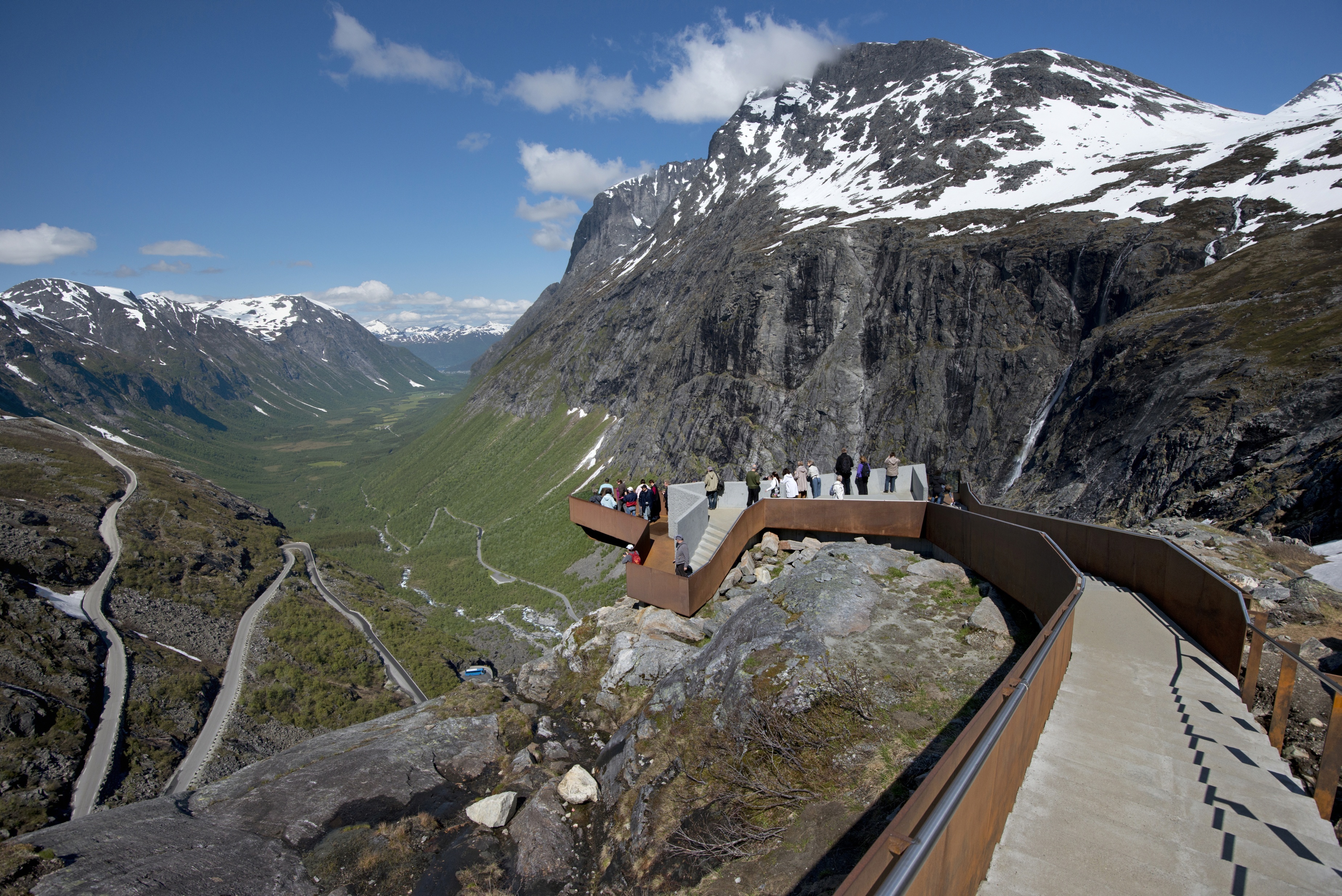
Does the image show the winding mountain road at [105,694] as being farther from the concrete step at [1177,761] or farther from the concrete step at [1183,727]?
the concrete step at [1183,727]

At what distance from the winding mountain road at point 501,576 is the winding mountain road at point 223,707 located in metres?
22.4

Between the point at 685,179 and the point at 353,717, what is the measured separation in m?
182

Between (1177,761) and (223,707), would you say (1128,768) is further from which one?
(223,707)

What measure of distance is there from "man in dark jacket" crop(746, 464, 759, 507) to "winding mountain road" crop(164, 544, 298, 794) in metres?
24.2

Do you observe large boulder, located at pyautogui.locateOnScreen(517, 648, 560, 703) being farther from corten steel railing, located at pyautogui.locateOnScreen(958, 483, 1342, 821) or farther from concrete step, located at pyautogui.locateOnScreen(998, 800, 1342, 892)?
corten steel railing, located at pyautogui.locateOnScreen(958, 483, 1342, 821)

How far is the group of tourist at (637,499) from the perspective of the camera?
20.1 m

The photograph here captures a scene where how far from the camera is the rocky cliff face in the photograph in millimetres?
21500

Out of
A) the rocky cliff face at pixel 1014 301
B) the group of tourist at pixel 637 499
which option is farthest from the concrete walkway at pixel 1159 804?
the group of tourist at pixel 637 499

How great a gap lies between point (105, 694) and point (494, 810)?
120 ft

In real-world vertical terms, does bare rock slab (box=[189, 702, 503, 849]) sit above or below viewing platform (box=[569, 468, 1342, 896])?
below

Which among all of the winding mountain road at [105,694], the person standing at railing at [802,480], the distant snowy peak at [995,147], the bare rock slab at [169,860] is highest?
the distant snowy peak at [995,147]

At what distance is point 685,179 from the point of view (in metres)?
186

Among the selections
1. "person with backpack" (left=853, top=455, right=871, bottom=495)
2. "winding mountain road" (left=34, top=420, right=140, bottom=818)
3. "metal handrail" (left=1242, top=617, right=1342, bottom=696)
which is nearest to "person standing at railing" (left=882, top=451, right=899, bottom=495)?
"person with backpack" (left=853, top=455, right=871, bottom=495)

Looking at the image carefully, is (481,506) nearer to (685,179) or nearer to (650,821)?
(650,821)
